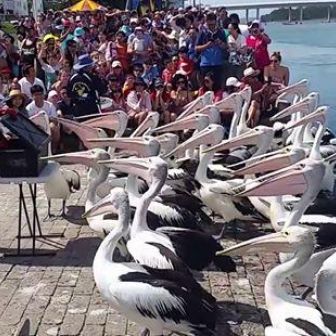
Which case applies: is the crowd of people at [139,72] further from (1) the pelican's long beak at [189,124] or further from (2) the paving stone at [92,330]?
(2) the paving stone at [92,330]

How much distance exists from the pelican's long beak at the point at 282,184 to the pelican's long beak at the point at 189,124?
3270mm

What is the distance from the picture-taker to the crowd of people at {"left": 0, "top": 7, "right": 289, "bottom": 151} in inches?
440

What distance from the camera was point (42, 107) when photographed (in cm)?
1038

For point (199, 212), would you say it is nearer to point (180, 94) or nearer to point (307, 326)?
point (307, 326)

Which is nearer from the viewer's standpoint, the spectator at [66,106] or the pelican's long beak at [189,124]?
the pelican's long beak at [189,124]

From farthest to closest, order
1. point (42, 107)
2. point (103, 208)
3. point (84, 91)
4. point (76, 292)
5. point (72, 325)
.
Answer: point (84, 91) < point (42, 107) < point (103, 208) < point (76, 292) < point (72, 325)

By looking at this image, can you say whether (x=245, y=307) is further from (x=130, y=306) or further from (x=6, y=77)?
(x=6, y=77)

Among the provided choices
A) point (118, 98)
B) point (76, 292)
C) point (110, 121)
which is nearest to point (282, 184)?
point (76, 292)

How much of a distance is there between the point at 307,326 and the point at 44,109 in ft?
22.5

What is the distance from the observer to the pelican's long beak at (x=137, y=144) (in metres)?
7.60

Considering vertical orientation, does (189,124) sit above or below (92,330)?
above

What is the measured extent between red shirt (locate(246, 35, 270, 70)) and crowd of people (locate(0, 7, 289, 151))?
19 mm

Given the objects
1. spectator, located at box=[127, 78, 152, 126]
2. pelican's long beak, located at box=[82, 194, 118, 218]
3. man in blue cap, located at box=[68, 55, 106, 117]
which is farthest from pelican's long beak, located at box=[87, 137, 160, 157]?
spectator, located at box=[127, 78, 152, 126]

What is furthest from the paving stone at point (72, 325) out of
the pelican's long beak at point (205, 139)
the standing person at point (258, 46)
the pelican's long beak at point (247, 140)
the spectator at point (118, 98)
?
the standing person at point (258, 46)
